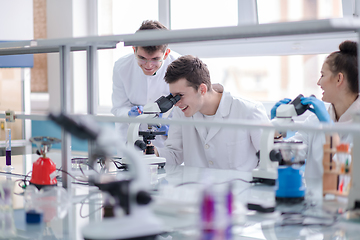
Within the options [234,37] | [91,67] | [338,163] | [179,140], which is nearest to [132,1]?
[179,140]

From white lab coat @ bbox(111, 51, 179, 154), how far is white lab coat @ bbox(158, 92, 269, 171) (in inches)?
19.0

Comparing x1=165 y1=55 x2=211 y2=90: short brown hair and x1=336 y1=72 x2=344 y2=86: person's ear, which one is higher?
x1=165 y1=55 x2=211 y2=90: short brown hair

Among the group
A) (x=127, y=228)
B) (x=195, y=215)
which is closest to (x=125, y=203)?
(x=127, y=228)

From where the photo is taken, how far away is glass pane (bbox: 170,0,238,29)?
425 centimetres

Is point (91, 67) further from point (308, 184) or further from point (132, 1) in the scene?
point (132, 1)

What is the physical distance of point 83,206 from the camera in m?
1.45

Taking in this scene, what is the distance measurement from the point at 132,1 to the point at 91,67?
326 centimetres

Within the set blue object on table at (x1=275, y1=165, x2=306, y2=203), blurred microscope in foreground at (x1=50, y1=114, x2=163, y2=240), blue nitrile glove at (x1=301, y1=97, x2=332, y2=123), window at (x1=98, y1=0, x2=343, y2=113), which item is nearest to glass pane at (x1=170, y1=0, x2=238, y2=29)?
window at (x1=98, y1=0, x2=343, y2=113)

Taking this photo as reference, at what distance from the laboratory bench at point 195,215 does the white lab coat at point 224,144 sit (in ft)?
2.50

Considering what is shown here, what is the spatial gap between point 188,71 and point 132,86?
2.73 feet

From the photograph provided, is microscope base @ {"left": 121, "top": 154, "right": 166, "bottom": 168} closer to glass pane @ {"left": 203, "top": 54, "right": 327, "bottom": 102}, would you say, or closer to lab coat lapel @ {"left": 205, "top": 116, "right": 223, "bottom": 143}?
lab coat lapel @ {"left": 205, "top": 116, "right": 223, "bottom": 143}

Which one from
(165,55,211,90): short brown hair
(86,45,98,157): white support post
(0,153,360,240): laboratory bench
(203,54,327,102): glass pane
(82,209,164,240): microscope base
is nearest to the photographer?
(82,209,164,240): microscope base

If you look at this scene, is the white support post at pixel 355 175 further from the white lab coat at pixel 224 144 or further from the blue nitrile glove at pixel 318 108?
the white lab coat at pixel 224 144

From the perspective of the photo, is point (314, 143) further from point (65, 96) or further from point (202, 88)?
point (65, 96)
